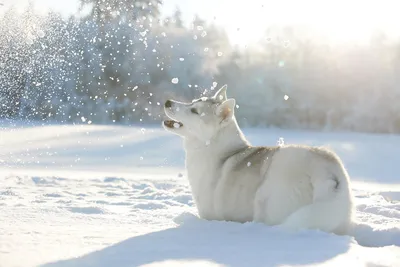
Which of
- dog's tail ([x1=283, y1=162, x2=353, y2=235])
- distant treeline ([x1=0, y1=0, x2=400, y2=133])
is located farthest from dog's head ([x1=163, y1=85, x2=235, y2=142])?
distant treeline ([x1=0, y1=0, x2=400, y2=133])

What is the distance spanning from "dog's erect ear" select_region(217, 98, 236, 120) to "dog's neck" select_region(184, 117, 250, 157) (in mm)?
71

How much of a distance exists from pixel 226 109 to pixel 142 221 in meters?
1.14

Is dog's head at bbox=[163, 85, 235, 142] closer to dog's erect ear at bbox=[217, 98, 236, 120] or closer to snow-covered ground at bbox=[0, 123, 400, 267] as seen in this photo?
dog's erect ear at bbox=[217, 98, 236, 120]

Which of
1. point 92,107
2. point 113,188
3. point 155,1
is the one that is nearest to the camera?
point 113,188

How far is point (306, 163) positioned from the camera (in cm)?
404

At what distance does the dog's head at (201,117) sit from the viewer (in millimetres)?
4746

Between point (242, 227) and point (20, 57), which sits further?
point (20, 57)

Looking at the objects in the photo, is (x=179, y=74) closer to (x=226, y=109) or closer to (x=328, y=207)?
(x=226, y=109)

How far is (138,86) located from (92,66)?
2180 millimetres

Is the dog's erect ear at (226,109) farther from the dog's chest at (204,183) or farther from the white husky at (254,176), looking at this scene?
the dog's chest at (204,183)

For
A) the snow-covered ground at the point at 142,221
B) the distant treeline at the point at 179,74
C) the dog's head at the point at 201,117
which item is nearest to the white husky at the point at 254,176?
the dog's head at the point at 201,117

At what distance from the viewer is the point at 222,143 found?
4766 millimetres

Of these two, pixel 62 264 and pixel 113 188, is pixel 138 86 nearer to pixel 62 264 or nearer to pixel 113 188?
pixel 113 188

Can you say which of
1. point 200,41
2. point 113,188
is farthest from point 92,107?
point 113,188
